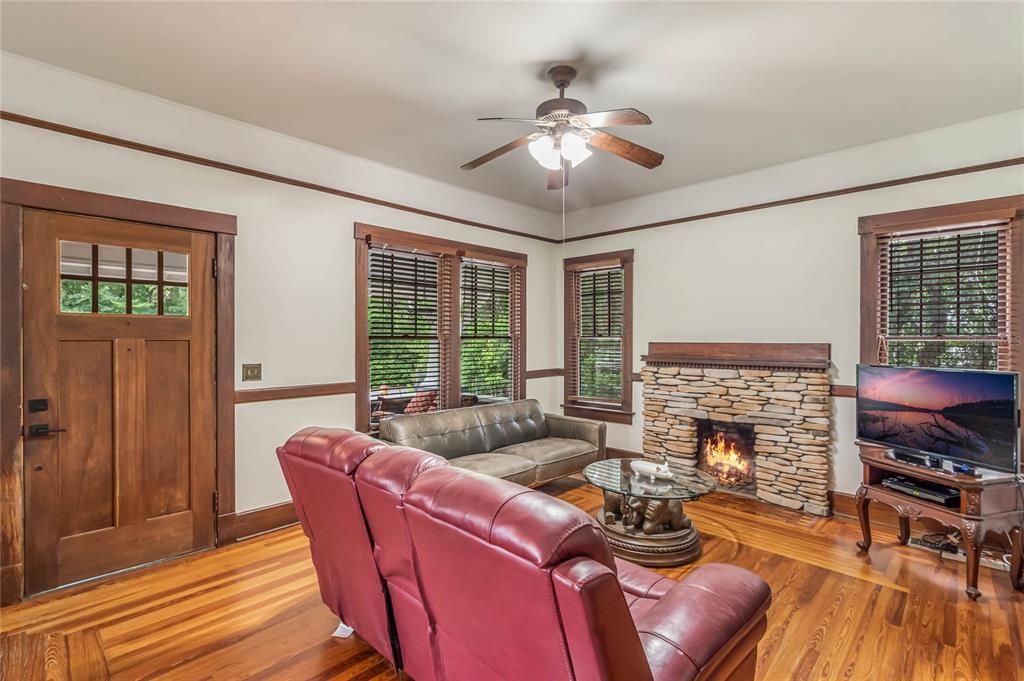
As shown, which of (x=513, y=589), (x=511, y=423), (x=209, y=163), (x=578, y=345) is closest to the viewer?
(x=513, y=589)

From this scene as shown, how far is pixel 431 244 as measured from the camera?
471cm

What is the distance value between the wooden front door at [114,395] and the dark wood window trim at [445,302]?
1.13 m

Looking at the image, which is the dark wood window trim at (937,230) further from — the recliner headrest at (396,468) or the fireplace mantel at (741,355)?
the recliner headrest at (396,468)

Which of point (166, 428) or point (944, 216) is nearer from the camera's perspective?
point (166, 428)

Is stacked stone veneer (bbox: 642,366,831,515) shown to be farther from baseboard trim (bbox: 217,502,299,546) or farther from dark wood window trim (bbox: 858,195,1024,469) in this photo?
baseboard trim (bbox: 217,502,299,546)

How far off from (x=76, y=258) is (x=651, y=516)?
12.9 feet

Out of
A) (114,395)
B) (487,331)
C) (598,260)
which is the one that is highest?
(598,260)

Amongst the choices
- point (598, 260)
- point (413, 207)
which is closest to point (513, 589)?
point (413, 207)

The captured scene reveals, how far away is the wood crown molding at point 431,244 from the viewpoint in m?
4.26

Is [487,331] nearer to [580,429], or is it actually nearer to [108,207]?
[580,429]

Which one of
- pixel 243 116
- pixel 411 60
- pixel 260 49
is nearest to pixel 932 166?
pixel 411 60

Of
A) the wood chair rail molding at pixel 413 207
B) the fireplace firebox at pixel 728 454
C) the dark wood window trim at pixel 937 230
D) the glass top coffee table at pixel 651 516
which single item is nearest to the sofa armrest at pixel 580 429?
the fireplace firebox at pixel 728 454

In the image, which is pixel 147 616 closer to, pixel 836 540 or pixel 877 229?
pixel 836 540

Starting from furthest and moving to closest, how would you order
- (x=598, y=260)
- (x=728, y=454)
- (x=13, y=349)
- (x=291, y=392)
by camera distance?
(x=598, y=260) < (x=728, y=454) < (x=291, y=392) < (x=13, y=349)
